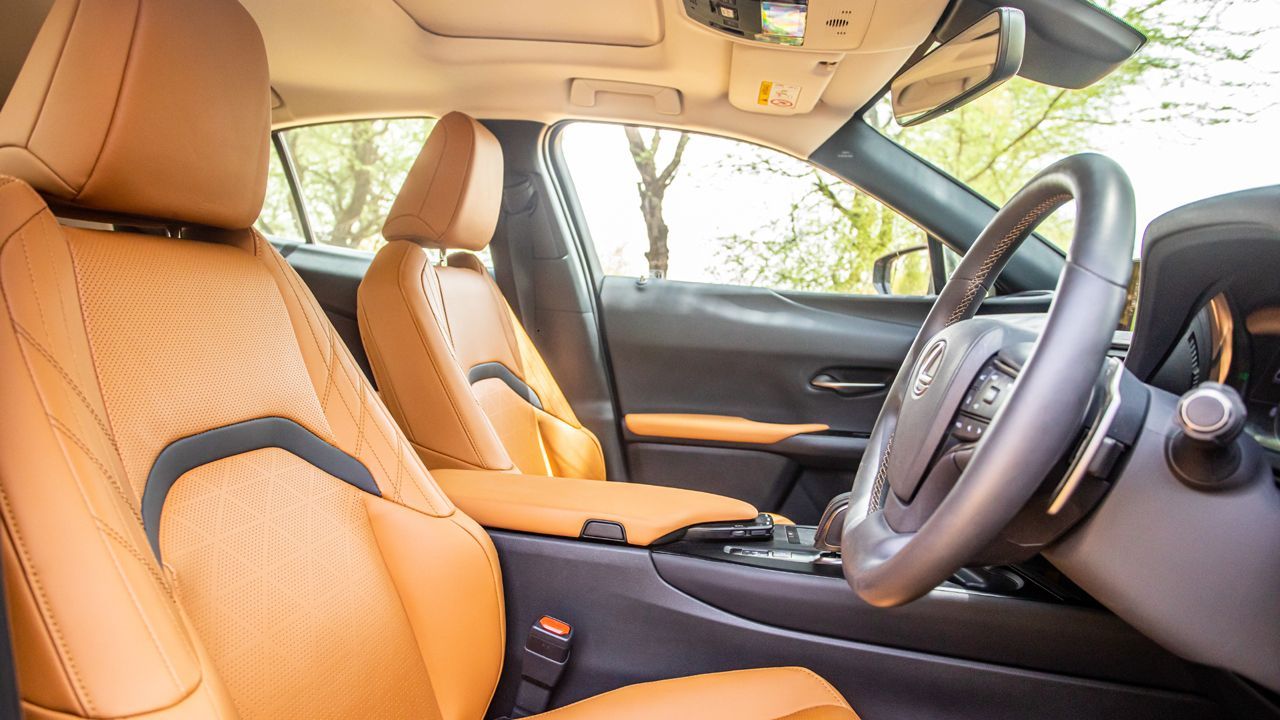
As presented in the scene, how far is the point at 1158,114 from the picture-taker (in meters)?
2.42

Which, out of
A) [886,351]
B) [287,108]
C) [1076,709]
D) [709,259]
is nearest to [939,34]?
[886,351]

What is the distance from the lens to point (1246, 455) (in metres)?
0.70

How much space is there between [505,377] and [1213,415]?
1655 millimetres

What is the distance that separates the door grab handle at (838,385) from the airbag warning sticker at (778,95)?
83cm

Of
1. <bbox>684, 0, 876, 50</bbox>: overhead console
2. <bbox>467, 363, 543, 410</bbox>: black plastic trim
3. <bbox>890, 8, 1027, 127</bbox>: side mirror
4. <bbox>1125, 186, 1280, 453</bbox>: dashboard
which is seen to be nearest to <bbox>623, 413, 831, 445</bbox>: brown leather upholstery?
<bbox>467, 363, 543, 410</bbox>: black plastic trim

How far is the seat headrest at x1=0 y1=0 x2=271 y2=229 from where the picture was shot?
0.78 metres

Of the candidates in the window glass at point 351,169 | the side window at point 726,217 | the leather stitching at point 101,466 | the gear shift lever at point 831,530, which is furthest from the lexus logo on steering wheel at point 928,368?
the window glass at point 351,169

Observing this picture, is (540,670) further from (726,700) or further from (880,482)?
(880,482)

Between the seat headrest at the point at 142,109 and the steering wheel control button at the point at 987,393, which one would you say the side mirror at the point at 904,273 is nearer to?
the steering wheel control button at the point at 987,393

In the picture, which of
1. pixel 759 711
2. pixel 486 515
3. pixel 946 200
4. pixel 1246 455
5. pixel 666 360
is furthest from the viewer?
pixel 666 360

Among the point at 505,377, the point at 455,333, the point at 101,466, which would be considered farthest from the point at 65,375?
the point at 505,377

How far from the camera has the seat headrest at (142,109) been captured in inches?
30.9

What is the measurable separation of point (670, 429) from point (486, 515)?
1.14m

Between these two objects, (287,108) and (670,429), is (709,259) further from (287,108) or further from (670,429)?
(287,108)
